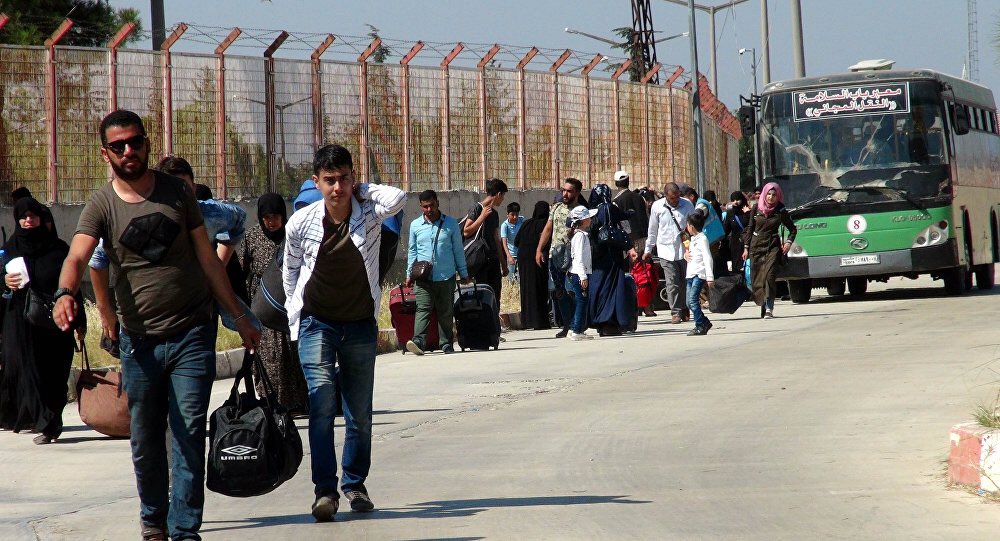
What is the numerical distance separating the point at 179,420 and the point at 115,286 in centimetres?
61

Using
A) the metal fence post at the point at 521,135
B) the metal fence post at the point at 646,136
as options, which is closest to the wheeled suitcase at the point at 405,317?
the metal fence post at the point at 521,135

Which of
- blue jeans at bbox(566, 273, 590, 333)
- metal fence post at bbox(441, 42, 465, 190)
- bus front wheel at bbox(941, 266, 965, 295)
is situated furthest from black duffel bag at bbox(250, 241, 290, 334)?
metal fence post at bbox(441, 42, 465, 190)

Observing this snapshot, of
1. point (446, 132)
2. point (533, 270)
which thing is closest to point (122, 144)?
point (533, 270)

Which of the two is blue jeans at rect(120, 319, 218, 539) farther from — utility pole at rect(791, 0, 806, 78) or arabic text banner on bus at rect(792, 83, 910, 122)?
utility pole at rect(791, 0, 806, 78)

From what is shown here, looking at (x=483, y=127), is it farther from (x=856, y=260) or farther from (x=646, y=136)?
(x=856, y=260)

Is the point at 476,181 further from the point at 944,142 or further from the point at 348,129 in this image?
the point at 944,142

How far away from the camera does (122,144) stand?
20.9ft

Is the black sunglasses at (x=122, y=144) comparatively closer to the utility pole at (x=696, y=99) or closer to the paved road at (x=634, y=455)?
the paved road at (x=634, y=455)

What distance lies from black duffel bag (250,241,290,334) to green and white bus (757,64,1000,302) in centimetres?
1679

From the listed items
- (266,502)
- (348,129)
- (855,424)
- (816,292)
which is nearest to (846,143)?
(816,292)

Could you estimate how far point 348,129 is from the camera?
1123 inches

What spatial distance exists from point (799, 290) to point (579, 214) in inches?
342

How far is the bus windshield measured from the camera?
24172mm

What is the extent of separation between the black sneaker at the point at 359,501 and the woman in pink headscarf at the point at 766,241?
13684mm
